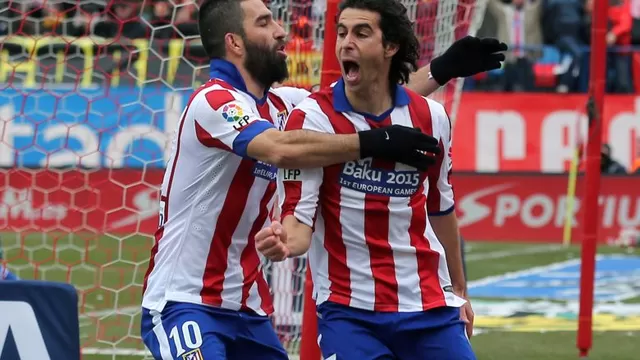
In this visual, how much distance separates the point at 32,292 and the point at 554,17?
1505 centimetres

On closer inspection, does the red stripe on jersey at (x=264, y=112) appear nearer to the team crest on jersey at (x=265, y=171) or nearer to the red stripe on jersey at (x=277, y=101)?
the red stripe on jersey at (x=277, y=101)

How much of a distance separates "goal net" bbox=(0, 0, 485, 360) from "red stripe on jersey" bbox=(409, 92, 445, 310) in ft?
9.00

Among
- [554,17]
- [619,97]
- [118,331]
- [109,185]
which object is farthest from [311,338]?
[554,17]

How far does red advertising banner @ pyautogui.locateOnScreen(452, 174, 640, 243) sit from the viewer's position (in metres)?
16.8

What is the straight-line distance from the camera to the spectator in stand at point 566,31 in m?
19.2

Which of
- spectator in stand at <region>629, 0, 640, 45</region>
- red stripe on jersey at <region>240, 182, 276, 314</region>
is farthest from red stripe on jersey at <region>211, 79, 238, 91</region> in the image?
spectator in stand at <region>629, 0, 640, 45</region>

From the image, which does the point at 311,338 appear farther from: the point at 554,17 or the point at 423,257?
the point at 554,17

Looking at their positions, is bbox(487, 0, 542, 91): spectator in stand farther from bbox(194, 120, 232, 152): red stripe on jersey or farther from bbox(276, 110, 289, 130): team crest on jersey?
bbox(194, 120, 232, 152): red stripe on jersey

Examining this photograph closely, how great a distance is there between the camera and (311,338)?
6406mm

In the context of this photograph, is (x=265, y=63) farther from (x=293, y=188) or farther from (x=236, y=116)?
(x=293, y=188)

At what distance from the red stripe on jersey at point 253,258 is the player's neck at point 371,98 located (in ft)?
1.98

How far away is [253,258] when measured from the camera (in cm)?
558

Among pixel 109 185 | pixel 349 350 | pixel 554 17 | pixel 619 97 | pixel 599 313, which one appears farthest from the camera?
pixel 554 17

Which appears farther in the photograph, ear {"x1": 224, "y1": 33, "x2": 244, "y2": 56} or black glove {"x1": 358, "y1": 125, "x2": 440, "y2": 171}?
ear {"x1": 224, "y1": 33, "x2": 244, "y2": 56}
